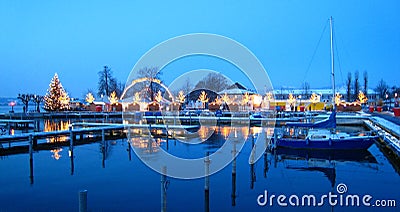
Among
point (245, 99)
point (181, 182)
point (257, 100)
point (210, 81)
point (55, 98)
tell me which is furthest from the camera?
point (245, 99)

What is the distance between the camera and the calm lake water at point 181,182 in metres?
10.6

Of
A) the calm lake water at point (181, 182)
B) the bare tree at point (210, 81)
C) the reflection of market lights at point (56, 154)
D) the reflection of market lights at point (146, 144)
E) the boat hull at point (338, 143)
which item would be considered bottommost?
the calm lake water at point (181, 182)

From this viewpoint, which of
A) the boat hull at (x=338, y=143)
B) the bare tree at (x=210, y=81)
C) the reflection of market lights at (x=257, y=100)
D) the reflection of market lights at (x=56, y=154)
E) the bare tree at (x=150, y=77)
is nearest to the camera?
the reflection of market lights at (x=56, y=154)

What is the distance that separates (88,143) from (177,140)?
6.19 meters

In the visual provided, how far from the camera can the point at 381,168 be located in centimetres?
1556

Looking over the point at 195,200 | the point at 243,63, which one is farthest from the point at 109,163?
the point at 243,63

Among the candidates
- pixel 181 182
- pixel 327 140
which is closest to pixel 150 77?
pixel 327 140

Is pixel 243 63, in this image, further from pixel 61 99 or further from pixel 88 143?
pixel 61 99

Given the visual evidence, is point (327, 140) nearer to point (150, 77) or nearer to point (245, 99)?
point (150, 77)

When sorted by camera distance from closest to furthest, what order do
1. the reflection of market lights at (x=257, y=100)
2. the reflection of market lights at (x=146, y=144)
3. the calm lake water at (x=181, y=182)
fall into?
the calm lake water at (x=181, y=182), the reflection of market lights at (x=146, y=144), the reflection of market lights at (x=257, y=100)

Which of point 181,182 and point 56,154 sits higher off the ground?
point 56,154

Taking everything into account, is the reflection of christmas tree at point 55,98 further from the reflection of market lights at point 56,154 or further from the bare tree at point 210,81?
the reflection of market lights at point 56,154

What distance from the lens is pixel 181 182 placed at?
12992mm

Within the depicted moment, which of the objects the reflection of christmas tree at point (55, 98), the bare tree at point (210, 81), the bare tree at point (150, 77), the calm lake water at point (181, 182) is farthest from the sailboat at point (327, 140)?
the reflection of christmas tree at point (55, 98)
